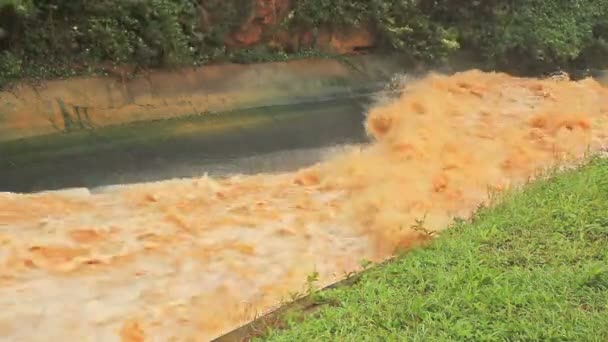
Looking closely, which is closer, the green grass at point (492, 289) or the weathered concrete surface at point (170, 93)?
the green grass at point (492, 289)

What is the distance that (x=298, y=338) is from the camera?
4.84 meters

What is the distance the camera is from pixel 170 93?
453 inches

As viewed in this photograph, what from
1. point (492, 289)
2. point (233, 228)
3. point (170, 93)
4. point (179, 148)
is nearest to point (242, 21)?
point (170, 93)

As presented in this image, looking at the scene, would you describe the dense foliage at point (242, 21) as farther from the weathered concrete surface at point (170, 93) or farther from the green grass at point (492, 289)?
the green grass at point (492, 289)

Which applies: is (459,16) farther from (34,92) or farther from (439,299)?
(439,299)

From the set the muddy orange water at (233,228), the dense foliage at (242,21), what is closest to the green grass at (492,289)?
the muddy orange water at (233,228)

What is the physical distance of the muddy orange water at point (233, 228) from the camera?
6.03 meters

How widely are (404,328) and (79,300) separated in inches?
112

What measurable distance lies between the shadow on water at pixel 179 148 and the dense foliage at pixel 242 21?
1.06 m

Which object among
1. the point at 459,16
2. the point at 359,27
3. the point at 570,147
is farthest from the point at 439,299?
the point at 459,16

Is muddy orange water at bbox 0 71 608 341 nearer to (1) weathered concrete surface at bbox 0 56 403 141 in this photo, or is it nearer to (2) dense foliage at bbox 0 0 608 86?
(1) weathered concrete surface at bbox 0 56 403 141

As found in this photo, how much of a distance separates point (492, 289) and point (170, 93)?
7.50 m

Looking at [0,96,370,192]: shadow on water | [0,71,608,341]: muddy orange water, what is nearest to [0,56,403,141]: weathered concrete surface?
[0,96,370,192]: shadow on water

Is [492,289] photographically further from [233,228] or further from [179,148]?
[179,148]
